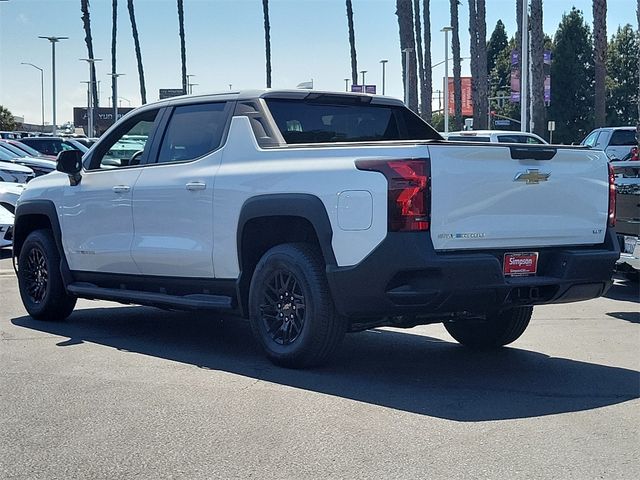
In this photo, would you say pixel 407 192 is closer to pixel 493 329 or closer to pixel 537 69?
pixel 493 329

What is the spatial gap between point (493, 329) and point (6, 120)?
9404 cm

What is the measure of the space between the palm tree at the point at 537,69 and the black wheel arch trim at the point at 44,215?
28.0 metres

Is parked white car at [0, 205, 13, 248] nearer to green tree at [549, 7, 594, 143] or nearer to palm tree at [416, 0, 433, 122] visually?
palm tree at [416, 0, 433, 122]

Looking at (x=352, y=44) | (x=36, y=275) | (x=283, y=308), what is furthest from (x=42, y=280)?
(x=352, y=44)

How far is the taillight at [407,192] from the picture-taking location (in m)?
5.99

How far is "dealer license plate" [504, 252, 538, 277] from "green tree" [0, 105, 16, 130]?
91.6 m

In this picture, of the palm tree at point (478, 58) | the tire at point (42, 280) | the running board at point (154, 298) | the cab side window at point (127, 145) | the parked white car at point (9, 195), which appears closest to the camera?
the running board at point (154, 298)

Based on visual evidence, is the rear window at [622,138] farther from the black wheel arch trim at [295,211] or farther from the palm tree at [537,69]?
the black wheel arch trim at [295,211]

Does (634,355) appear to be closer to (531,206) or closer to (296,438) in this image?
(531,206)

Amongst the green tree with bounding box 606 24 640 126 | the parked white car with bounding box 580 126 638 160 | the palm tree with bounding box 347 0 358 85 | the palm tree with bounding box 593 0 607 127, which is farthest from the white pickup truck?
the green tree with bounding box 606 24 640 126

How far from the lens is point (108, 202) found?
8258 mm

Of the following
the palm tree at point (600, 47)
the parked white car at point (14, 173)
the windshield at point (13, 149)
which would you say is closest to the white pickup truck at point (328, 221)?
the parked white car at point (14, 173)

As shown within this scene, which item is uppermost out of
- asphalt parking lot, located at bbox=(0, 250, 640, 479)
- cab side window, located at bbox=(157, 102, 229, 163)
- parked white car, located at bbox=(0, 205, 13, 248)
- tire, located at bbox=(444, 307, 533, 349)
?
cab side window, located at bbox=(157, 102, 229, 163)

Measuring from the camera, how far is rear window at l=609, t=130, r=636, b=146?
75.3 ft
